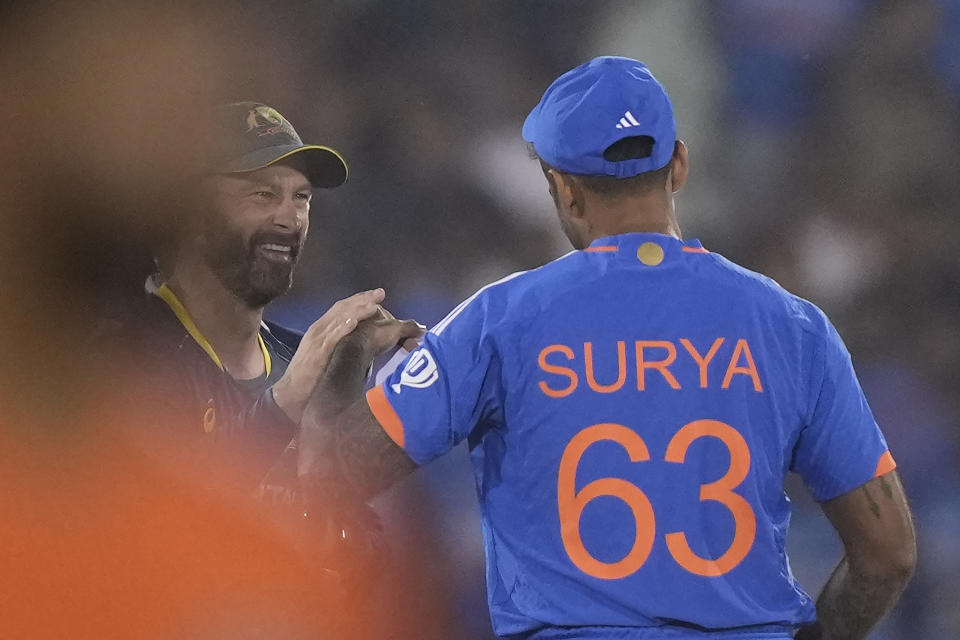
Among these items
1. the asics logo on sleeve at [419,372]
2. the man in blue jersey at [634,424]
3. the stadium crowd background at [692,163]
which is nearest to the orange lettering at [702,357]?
the man in blue jersey at [634,424]

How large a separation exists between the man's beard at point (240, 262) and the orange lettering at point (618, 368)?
3.29 feet

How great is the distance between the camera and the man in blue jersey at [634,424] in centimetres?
165

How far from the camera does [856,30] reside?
13.8 ft

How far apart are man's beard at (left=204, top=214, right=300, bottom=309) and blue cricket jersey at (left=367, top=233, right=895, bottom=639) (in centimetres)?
81

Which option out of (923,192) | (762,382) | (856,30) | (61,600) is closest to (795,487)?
(923,192)

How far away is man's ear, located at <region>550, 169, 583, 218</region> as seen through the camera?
1.81m

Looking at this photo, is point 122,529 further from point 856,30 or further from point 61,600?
point 856,30

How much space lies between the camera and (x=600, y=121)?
1.77 metres

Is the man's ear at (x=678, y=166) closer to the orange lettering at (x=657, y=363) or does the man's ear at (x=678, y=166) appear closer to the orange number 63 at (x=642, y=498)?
the orange lettering at (x=657, y=363)

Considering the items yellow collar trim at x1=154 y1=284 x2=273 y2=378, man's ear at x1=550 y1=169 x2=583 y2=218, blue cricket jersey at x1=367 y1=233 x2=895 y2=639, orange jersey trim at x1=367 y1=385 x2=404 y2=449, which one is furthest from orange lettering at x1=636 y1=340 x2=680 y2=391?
yellow collar trim at x1=154 y1=284 x2=273 y2=378

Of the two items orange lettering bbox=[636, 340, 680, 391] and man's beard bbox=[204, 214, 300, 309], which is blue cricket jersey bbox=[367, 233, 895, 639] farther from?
man's beard bbox=[204, 214, 300, 309]

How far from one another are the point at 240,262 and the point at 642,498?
1154mm

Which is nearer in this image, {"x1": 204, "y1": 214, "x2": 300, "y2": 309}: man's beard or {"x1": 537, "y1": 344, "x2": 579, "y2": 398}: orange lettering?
{"x1": 537, "y1": 344, "x2": 579, "y2": 398}: orange lettering

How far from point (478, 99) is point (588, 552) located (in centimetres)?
242
